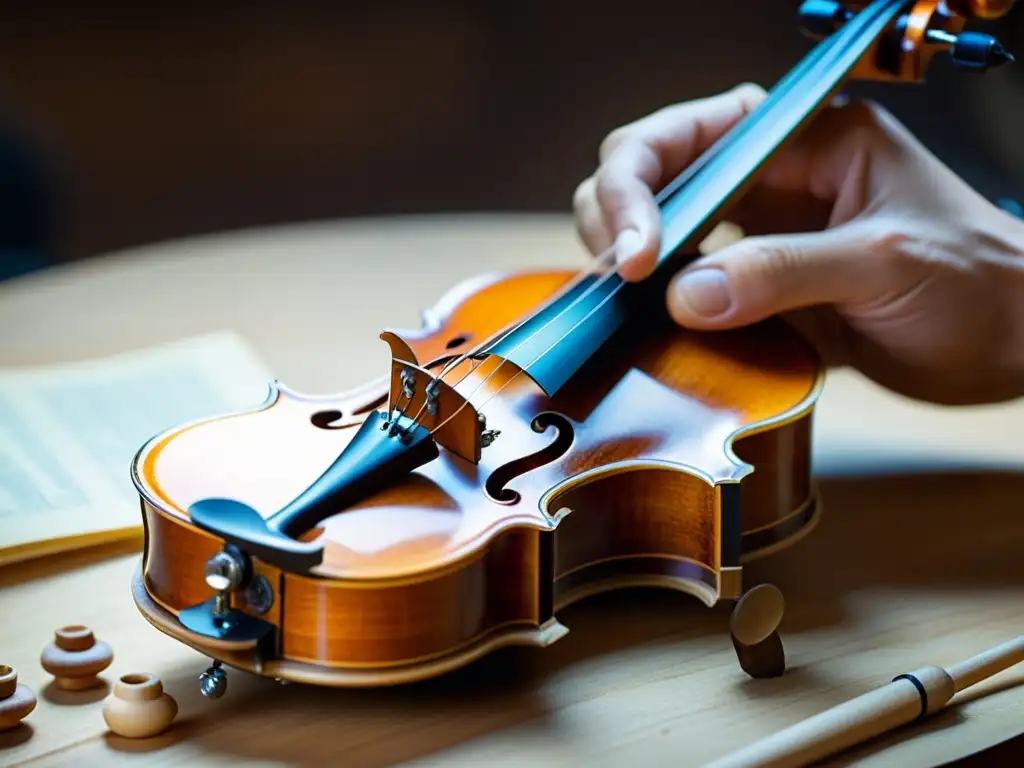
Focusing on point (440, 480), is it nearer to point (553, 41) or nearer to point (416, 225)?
point (416, 225)

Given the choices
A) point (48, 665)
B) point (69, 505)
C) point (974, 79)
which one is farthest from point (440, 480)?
point (974, 79)

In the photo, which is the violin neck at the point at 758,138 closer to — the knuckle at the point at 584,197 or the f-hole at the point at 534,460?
the knuckle at the point at 584,197

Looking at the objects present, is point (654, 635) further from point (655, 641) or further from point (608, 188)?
point (608, 188)

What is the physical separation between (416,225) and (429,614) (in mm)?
1184

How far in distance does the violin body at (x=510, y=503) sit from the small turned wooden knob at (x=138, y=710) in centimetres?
4

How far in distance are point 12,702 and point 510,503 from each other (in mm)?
322

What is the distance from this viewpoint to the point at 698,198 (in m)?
1.24

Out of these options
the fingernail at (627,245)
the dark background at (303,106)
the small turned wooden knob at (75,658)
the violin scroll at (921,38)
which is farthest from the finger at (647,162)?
the dark background at (303,106)

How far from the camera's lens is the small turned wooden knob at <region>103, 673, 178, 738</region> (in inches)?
30.9

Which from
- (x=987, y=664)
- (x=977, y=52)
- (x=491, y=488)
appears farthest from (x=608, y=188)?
(x=987, y=664)

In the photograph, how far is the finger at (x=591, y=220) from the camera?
1.36 m

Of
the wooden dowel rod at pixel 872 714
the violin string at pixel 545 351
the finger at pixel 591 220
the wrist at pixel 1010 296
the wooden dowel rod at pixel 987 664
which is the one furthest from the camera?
the finger at pixel 591 220

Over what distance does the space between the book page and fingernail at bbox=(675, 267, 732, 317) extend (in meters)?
0.41

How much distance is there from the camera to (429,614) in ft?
2.55
